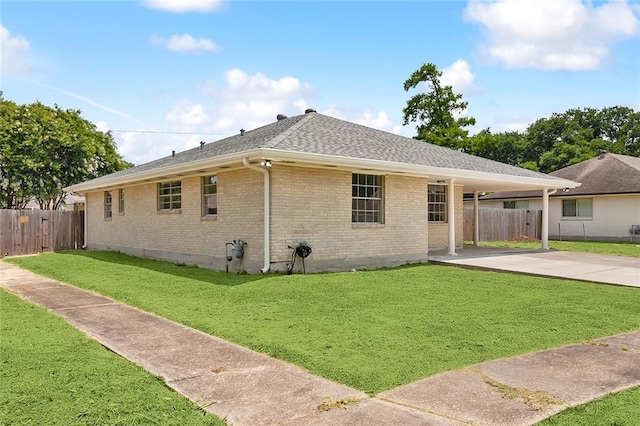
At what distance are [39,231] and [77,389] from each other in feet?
59.8

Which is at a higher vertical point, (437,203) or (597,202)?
(597,202)

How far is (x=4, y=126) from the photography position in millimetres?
24562

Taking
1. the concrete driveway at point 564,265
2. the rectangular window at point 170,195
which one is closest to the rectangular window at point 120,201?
the rectangular window at point 170,195

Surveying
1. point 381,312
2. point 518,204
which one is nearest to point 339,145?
point 381,312

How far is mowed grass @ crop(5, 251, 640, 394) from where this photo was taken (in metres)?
5.36

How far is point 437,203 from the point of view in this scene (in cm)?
1714

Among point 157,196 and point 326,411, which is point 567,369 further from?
point 157,196

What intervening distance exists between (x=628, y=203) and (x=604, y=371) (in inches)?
980

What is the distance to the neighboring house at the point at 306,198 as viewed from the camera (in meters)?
11.3

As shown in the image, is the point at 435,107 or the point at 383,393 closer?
the point at 383,393

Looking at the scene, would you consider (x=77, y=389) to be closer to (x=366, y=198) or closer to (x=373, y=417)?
(x=373, y=417)

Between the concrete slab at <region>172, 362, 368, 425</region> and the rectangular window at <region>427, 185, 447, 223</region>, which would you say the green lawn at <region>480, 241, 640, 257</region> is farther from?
the concrete slab at <region>172, 362, 368, 425</region>

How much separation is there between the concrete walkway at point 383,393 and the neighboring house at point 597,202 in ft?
75.0

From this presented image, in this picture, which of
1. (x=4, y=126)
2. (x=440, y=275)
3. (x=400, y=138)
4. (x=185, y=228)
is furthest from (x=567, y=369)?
(x=4, y=126)
